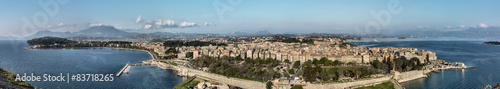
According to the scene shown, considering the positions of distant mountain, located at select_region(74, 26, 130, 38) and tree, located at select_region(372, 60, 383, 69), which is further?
distant mountain, located at select_region(74, 26, 130, 38)

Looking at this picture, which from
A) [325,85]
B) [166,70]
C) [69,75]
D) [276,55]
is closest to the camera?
[325,85]

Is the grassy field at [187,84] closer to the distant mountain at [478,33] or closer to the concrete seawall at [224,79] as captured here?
the concrete seawall at [224,79]

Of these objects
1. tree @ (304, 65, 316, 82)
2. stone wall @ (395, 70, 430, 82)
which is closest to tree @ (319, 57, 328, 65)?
stone wall @ (395, 70, 430, 82)

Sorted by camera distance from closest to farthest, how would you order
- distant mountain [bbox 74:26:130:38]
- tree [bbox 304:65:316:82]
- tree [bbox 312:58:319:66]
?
tree [bbox 304:65:316:82] < tree [bbox 312:58:319:66] < distant mountain [bbox 74:26:130:38]

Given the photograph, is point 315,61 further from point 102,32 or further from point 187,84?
point 102,32

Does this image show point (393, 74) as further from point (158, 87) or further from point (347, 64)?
point (158, 87)

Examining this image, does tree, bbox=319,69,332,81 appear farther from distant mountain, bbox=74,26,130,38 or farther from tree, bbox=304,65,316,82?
distant mountain, bbox=74,26,130,38

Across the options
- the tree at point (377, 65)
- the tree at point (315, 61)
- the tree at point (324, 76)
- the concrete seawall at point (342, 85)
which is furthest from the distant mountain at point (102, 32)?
the concrete seawall at point (342, 85)

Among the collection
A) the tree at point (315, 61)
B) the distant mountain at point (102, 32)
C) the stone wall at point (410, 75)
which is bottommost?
the stone wall at point (410, 75)

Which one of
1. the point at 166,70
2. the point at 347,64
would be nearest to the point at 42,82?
the point at 166,70

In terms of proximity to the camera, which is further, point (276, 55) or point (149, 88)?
point (276, 55)

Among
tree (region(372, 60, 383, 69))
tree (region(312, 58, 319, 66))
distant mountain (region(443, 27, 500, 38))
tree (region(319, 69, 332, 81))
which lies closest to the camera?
tree (region(319, 69, 332, 81))
